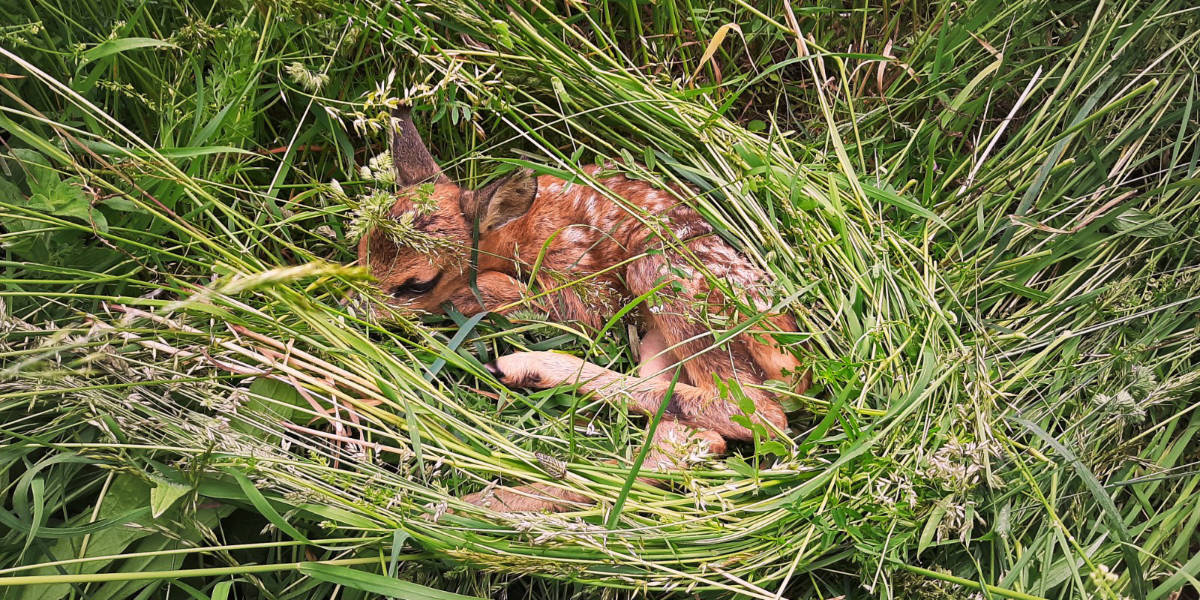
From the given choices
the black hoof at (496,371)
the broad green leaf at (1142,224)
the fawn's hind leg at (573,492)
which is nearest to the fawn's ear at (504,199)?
the black hoof at (496,371)

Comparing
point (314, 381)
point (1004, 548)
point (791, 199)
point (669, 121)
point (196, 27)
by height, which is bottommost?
point (1004, 548)

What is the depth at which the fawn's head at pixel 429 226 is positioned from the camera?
284cm

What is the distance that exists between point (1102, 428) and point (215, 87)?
3.42 metres

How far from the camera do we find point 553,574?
7.69ft

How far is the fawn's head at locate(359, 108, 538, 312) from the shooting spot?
112 inches

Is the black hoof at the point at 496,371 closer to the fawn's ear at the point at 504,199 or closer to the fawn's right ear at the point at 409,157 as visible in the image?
the fawn's ear at the point at 504,199

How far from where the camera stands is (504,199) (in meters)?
2.79

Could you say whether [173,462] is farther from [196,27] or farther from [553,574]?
[196,27]

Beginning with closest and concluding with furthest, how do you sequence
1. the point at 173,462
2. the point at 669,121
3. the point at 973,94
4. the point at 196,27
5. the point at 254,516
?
the point at 173,462 < the point at 254,516 < the point at 196,27 < the point at 669,121 < the point at 973,94

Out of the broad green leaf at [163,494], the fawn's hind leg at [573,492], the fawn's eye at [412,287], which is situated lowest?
the fawn's hind leg at [573,492]

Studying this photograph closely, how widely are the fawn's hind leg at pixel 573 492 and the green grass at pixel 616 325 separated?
7 centimetres

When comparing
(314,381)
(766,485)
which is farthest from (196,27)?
(766,485)

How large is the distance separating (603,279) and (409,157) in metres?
0.92

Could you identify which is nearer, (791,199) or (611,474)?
(611,474)
